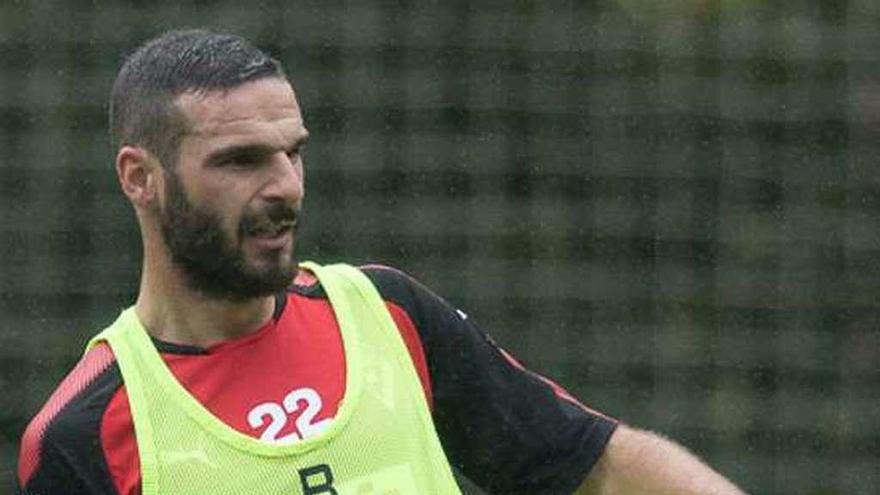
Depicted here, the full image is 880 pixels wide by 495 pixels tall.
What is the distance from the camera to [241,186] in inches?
139

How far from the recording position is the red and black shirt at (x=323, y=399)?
3.46m

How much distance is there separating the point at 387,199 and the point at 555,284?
0.42 metres

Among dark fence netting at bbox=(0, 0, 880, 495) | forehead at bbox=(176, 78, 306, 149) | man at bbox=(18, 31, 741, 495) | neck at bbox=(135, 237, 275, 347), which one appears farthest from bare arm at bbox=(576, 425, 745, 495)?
dark fence netting at bbox=(0, 0, 880, 495)

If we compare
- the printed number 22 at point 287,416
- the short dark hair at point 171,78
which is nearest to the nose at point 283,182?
the short dark hair at point 171,78

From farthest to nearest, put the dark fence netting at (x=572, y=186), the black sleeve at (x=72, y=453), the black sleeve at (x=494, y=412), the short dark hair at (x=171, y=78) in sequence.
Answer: the dark fence netting at (x=572, y=186), the black sleeve at (x=494, y=412), the short dark hair at (x=171, y=78), the black sleeve at (x=72, y=453)

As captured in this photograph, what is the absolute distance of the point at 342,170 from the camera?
19.2ft

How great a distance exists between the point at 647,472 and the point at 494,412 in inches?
9.0

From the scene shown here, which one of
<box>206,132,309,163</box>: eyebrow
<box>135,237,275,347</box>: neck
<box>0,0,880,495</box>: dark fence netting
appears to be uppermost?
<box>206,132,309,163</box>: eyebrow

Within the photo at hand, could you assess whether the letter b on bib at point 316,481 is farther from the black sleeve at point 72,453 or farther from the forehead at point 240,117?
the forehead at point 240,117

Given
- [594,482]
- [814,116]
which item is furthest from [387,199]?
[594,482]

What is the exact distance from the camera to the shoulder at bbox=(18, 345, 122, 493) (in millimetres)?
3443

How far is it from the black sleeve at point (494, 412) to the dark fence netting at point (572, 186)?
7.05ft

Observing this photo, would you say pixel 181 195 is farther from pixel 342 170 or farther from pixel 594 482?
pixel 342 170

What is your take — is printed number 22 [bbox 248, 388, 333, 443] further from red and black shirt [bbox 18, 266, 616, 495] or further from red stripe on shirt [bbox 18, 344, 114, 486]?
red stripe on shirt [bbox 18, 344, 114, 486]
